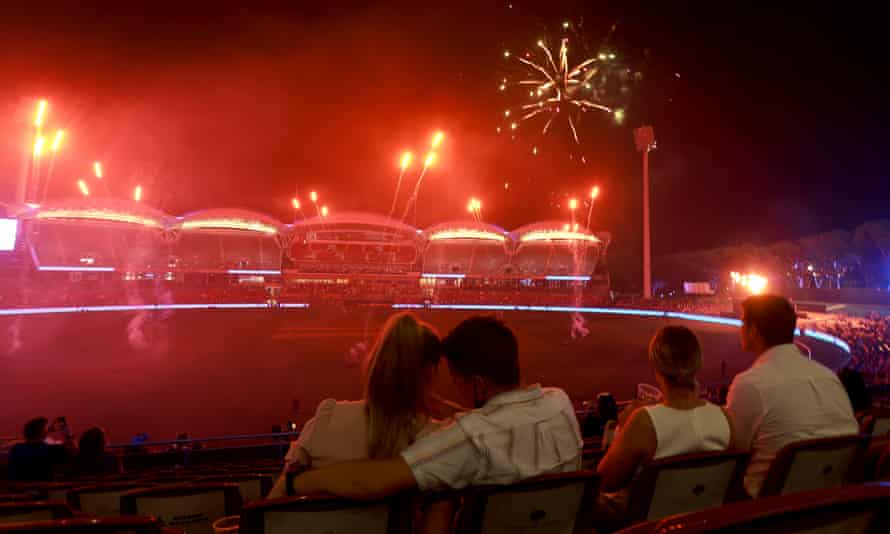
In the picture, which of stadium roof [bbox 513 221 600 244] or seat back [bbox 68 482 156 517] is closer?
seat back [bbox 68 482 156 517]

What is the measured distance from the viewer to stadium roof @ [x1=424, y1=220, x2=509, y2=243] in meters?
58.7

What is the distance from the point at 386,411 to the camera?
2.29 metres

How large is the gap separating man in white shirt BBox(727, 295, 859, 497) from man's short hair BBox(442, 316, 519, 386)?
5.94 feet

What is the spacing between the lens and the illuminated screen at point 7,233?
36053mm

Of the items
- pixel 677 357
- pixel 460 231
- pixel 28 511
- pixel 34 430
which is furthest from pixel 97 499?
pixel 460 231

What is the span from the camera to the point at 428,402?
7.84 ft

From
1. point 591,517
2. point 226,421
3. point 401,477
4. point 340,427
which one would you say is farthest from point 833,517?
point 226,421

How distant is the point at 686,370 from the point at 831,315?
43575mm

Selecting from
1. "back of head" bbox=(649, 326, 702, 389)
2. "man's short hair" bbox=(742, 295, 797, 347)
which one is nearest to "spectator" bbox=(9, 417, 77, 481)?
"back of head" bbox=(649, 326, 702, 389)

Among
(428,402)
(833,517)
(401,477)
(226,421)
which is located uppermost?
(833,517)

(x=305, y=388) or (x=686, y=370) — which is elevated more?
(x=686, y=370)

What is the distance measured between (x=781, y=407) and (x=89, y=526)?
12.0ft

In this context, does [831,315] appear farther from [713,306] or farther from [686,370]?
[686,370]

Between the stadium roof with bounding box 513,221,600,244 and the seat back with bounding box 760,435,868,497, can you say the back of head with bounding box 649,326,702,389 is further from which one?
the stadium roof with bounding box 513,221,600,244
